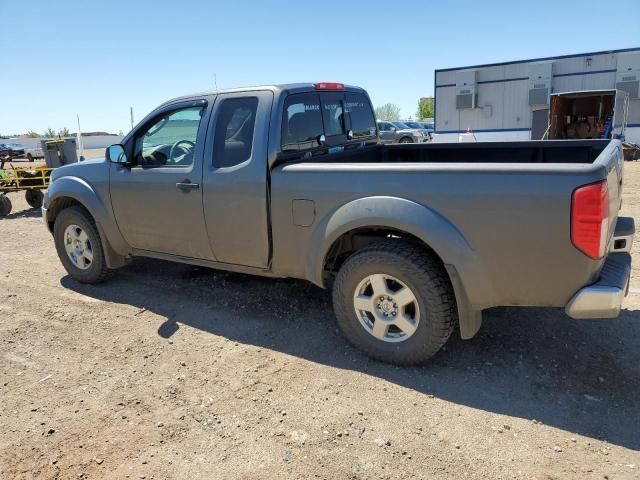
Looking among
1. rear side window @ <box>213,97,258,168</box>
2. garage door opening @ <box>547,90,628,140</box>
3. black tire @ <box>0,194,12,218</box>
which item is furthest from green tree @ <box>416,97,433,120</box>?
rear side window @ <box>213,97,258,168</box>

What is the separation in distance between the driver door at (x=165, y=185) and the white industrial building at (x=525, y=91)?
1629 cm

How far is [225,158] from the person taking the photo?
402cm

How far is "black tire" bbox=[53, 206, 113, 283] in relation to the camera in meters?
5.07

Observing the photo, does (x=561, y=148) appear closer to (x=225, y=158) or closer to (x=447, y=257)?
(x=447, y=257)

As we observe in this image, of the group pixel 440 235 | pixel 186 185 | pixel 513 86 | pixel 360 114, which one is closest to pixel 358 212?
pixel 440 235

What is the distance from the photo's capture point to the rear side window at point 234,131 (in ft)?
12.9

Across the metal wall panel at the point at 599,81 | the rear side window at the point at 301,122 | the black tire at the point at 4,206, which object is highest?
the metal wall panel at the point at 599,81

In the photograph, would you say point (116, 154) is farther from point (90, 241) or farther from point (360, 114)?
point (360, 114)

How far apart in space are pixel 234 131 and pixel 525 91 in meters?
17.2

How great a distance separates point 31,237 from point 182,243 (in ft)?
16.8

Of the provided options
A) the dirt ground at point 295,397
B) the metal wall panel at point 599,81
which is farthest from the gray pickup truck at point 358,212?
the metal wall panel at point 599,81

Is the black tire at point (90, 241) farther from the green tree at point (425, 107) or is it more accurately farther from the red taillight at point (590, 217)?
the green tree at point (425, 107)

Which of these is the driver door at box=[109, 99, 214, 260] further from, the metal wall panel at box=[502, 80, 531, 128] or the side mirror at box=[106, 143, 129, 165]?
the metal wall panel at box=[502, 80, 531, 128]

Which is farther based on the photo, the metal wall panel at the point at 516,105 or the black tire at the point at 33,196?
the metal wall panel at the point at 516,105
